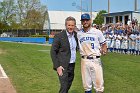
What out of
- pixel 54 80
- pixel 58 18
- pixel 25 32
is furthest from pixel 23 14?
pixel 54 80

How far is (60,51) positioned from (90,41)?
65 centimetres

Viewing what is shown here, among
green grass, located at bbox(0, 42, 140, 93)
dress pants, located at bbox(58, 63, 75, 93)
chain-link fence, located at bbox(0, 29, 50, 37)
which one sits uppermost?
dress pants, located at bbox(58, 63, 75, 93)

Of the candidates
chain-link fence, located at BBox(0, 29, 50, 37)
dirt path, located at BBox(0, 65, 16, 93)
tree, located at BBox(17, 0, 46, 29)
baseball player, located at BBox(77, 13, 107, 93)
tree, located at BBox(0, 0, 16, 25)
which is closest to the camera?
baseball player, located at BBox(77, 13, 107, 93)

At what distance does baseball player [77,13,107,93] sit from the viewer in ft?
23.7

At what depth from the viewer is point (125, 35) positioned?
2486cm

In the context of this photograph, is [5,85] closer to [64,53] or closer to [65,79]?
[65,79]

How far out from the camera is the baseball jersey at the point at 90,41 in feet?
23.7

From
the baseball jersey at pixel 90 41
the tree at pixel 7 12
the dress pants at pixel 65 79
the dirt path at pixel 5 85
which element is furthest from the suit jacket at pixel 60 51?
the tree at pixel 7 12

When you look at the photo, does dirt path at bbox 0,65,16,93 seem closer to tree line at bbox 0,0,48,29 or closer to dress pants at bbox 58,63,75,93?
Result: dress pants at bbox 58,63,75,93

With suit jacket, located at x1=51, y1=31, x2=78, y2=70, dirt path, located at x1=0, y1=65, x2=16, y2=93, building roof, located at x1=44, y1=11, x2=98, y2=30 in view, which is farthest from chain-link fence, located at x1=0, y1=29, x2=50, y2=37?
suit jacket, located at x1=51, y1=31, x2=78, y2=70

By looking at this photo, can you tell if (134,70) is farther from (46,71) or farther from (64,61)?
(64,61)

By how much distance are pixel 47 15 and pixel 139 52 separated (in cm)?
6725

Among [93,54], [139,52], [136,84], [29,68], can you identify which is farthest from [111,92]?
[139,52]

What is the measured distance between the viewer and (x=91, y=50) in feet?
23.9
